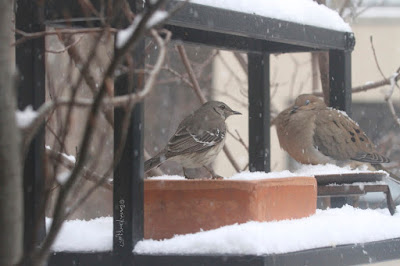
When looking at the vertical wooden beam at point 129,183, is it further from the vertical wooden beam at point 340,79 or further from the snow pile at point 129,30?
the vertical wooden beam at point 340,79

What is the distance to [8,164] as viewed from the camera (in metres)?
1.55

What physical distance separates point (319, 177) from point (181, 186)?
1.21 m

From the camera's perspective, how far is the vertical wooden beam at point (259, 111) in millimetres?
5066

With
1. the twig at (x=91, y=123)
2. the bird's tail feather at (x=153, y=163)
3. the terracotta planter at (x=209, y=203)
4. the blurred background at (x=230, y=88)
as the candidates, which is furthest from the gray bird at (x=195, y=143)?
the twig at (x=91, y=123)

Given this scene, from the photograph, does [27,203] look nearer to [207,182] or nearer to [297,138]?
[207,182]

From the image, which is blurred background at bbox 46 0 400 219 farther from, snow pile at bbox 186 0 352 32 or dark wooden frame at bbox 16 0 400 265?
snow pile at bbox 186 0 352 32

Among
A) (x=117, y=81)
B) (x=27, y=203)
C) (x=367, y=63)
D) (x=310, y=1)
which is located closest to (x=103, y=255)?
(x=27, y=203)

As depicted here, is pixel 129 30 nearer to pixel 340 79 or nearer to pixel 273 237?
pixel 273 237

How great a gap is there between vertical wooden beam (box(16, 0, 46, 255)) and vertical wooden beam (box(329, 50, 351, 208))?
7.07ft

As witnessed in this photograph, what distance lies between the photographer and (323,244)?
3.33 m

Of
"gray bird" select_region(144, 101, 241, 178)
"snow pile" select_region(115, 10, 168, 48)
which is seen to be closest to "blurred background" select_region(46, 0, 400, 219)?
"snow pile" select_region(115, 10, 168, 48)

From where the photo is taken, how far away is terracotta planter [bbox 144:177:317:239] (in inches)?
133

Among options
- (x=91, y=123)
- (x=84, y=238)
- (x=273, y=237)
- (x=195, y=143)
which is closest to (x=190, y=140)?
(x=195, y=143)

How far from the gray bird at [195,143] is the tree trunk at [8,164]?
98.7 inches
